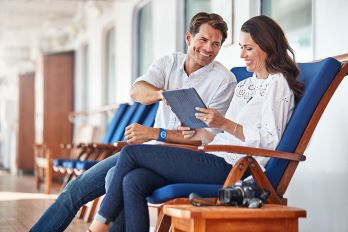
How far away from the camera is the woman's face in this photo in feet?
9.05

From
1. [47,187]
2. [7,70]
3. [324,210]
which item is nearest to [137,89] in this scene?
[324,210]

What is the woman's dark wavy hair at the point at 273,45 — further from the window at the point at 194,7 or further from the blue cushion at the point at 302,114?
the window at the point at 194,7

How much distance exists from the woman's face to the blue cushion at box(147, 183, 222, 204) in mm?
556

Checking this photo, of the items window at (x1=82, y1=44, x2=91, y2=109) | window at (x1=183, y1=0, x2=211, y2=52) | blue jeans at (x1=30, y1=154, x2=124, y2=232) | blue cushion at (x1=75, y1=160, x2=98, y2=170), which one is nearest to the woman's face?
blue jeans at (x1=30, y1=154, x2=124, y2=232)

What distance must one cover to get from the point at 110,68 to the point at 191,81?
20.3 ft

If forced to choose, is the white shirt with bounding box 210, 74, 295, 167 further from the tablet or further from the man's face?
the man's face

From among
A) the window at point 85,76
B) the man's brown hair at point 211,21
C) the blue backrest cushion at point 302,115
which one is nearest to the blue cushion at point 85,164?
the man's brown hair at point 211,21

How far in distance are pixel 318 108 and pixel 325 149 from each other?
0.78m

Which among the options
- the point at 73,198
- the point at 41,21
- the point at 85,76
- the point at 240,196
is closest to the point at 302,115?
the point at 240,196

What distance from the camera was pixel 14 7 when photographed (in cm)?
1127

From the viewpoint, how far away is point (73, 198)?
3.22 meters

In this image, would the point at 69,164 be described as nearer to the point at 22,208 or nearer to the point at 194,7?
the point at 22,208

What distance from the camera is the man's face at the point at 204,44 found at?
3.22 m

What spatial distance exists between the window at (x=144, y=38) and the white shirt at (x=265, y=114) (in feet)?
15.5
